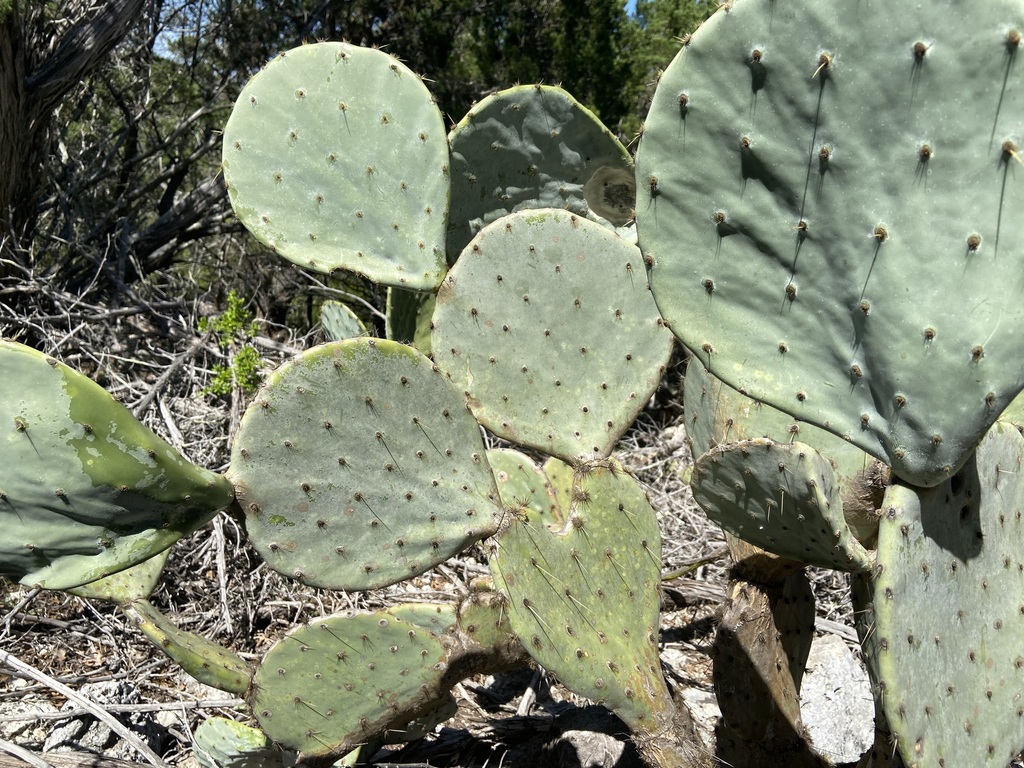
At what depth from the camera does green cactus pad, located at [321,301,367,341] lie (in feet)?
8.74

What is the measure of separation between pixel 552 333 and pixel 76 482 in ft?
3.11

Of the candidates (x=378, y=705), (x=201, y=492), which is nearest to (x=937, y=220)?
(x=201, y=492)

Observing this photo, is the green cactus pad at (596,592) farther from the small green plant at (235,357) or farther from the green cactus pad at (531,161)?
the small green plant at (235,357)

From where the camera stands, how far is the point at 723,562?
306cm

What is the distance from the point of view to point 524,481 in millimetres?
2195

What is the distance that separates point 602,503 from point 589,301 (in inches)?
17.6

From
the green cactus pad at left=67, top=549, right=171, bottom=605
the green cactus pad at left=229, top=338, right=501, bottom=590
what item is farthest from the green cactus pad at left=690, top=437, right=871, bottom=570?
the green cactus pad at left=67, top=549, right=171, bottom=605

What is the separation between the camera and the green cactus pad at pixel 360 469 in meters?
1.46

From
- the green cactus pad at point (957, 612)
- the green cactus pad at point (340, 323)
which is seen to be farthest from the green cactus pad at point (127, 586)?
the green cactus pad at point (957, 612)

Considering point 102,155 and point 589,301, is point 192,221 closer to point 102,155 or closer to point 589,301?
point 102,155

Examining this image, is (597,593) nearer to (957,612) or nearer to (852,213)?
(957,612)

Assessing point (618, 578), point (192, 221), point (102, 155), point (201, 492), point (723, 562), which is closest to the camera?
point (201, 492)

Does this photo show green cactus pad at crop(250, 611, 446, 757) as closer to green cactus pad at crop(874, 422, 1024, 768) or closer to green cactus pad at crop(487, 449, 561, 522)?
green cactus pad at crop(487, 449, 561, 522)

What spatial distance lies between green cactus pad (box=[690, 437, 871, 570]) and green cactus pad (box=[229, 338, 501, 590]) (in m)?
0.44
